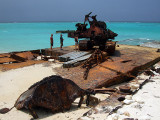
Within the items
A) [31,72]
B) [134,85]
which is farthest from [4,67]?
[134,85]

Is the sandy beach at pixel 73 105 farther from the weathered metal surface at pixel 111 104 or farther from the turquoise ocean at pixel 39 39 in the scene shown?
the turquoise ocean at pixel 39 39

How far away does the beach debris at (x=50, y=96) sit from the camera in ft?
14.9

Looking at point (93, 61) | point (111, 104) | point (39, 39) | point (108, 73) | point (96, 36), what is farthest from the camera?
point (39, 39)

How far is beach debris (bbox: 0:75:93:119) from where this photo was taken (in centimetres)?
454

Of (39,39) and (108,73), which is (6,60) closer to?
(108,73)

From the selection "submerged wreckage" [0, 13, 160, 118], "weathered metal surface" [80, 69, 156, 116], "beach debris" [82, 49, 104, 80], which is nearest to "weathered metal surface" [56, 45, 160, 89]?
"submerged wreckage" [0, 13, 160, 118]

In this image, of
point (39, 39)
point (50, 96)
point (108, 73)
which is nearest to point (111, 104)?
point (50, 96)

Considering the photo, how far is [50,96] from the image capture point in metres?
4.75

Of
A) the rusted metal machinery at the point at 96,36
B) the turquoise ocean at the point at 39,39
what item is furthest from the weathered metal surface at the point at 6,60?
the turquoise ocean at the point at 39,39

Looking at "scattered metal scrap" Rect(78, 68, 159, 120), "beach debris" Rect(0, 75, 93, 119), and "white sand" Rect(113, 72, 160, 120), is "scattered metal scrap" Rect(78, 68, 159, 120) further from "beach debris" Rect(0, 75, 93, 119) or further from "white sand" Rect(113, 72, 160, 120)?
"beach debris" Rect(0, 75, 93, 119)

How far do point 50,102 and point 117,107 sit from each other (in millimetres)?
1858

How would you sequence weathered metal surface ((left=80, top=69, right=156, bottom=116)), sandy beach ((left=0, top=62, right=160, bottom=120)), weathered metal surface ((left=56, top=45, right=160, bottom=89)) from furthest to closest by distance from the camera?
weathered metal surface ((left=56, top=45, right=160, bottom=89)) → weathered metal surface ((left=80, top=69, right=156, bottom=116)) → sandy beach ((left=0, top=62, right=160, bottom=120))

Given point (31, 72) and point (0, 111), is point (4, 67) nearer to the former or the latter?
point (31, 72)

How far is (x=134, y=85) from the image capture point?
23.1 ft
